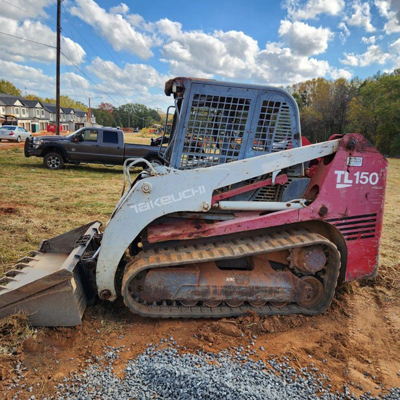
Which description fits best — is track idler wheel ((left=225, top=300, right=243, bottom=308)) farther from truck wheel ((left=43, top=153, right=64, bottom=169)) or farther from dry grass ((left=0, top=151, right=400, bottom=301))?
truck wheel ((left=43, top=153, right=64, bottom=169))

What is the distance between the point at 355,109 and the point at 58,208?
128ft

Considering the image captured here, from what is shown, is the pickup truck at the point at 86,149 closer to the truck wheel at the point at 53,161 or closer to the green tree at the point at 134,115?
the truck wheel at the point at 53,161

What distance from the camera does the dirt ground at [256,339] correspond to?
3.04 metres

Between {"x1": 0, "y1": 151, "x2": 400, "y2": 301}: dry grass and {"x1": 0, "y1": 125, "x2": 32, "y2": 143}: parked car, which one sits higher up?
{"x1": 0, "y1": 151, "x2": 400, "y2": 301}: dry grass

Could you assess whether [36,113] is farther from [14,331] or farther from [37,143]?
[14,331]

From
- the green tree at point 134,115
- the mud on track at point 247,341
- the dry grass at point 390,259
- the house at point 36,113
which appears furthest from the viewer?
the green tree at point 134,115

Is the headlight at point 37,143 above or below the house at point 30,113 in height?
above

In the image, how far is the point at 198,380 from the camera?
2.85 metres

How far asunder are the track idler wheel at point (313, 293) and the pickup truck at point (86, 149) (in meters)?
11.9

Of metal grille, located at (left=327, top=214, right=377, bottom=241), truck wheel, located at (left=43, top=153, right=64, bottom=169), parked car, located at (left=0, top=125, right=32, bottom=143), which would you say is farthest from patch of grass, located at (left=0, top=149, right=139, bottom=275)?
parked car, located at (left=0, top=125, right=32, bottom=143)

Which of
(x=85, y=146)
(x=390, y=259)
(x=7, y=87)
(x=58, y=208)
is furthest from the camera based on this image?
(x=7, y=87)

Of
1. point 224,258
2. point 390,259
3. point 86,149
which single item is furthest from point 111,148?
point 224,258

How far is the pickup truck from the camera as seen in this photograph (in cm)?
1515

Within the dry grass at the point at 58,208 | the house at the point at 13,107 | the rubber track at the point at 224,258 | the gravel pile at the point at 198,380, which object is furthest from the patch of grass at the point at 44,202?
the house at the point at 13,107
